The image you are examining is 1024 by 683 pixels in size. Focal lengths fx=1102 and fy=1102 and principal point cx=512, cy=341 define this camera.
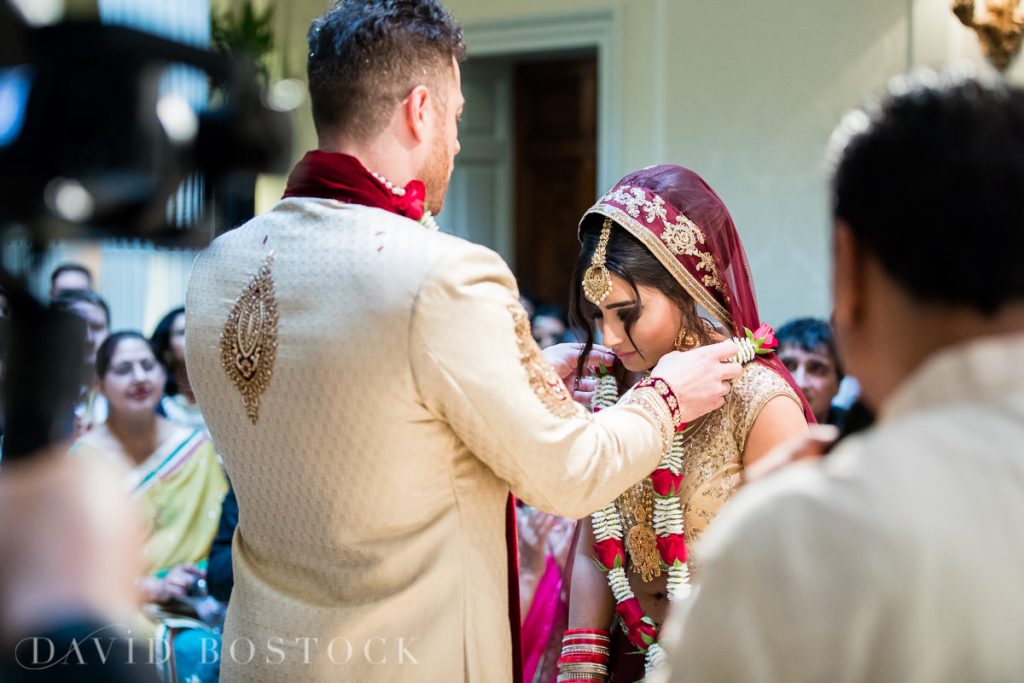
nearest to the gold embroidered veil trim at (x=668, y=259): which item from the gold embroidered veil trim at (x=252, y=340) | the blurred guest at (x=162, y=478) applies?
the gold embroidered veil trim at (x=252, y=340)

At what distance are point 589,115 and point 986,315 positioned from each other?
6071mm

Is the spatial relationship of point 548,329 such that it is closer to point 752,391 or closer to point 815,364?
point 815,364

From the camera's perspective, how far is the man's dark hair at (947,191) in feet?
2.91

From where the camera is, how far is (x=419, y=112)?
1.81 metres

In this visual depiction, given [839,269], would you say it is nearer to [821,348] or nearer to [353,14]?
[353,14]

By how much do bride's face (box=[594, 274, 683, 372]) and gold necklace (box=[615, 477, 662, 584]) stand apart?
26cm

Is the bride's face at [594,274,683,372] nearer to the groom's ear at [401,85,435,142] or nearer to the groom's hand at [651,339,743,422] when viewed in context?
the groom's hand at [651,339,743,422]

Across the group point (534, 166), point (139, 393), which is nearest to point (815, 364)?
point (139, 393)

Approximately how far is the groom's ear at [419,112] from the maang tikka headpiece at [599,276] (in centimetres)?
50

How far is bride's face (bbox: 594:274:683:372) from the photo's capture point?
7.00 feet

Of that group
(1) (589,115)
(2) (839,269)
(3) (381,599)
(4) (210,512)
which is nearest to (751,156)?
(1) (589,115)

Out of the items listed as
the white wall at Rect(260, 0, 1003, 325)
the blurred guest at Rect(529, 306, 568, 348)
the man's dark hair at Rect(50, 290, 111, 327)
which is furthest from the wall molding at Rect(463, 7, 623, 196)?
the man's dark hair at Rect(50, 290, 111, 327)

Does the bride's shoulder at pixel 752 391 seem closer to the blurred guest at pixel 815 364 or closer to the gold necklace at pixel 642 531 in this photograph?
the gold necklace at pixel 642 531

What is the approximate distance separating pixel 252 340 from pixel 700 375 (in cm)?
76
